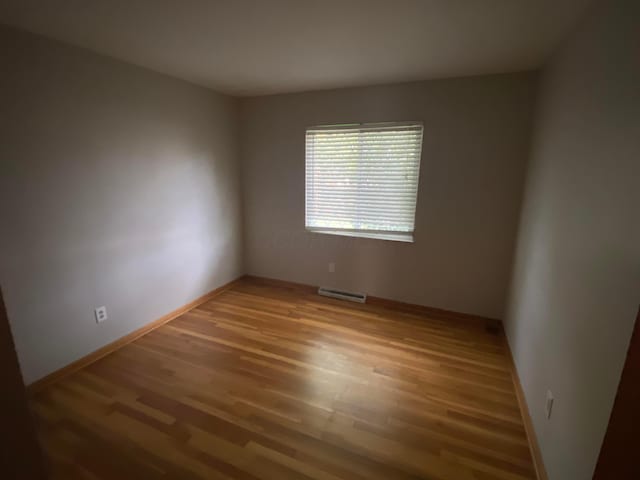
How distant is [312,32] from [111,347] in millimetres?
2711

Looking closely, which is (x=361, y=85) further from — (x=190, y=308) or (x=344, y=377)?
(x=190, y=308)

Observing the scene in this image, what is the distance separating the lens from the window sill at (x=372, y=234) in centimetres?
294

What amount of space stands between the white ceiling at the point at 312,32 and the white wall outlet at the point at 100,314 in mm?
1844

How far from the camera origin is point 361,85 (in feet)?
9.02

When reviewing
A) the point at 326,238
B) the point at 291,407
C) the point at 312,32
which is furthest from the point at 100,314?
the point at 312,32

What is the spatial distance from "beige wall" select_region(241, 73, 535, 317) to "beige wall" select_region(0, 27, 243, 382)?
2.48ft

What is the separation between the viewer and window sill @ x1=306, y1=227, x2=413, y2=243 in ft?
9.64

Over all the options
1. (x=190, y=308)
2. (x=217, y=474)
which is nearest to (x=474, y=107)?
(x=217, y=474)

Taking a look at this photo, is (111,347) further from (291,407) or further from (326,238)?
(326,238)

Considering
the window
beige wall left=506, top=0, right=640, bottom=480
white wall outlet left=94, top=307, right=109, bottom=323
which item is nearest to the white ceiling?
beige wall left=506, top=0, right=640, bottom=480

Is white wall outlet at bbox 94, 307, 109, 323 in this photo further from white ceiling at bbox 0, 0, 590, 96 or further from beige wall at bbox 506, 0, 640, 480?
beige wall at bbox 506, 0, 640, 480

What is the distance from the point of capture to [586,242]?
1.18 metres

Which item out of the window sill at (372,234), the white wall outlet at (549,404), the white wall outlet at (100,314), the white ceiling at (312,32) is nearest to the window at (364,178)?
the window sill at (372,234)

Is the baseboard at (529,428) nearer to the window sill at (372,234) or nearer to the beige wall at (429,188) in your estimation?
the beige wall at (429,188)
